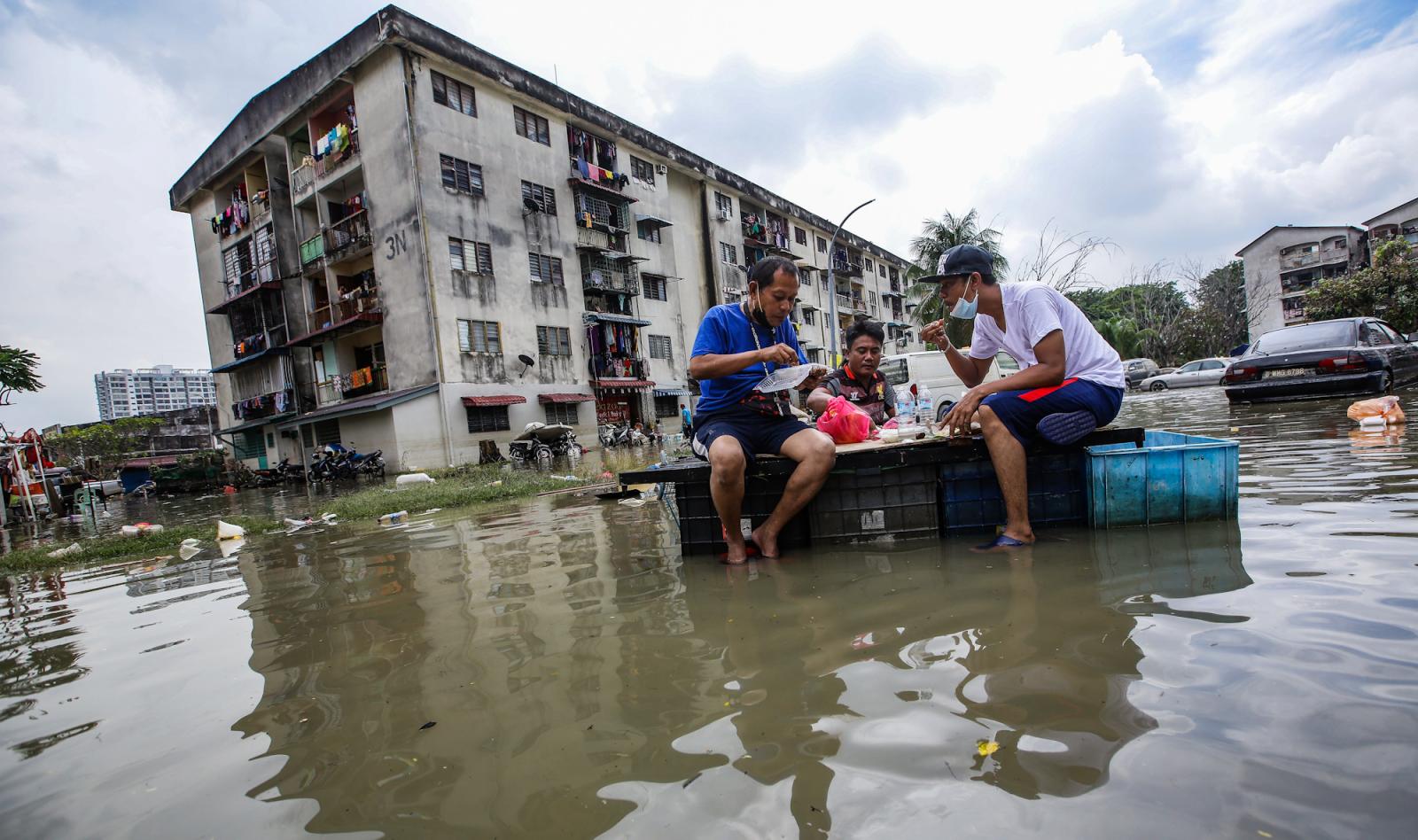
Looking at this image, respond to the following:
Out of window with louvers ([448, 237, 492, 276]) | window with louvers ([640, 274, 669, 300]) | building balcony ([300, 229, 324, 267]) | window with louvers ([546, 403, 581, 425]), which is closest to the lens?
window with louvers ([448, 237, 492, 276])

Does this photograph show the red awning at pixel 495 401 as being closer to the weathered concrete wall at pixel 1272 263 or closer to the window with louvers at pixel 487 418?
the window with louvers at pixel 487 418

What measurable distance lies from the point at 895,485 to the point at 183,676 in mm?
3249

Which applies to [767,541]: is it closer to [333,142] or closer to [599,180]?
[333,142]

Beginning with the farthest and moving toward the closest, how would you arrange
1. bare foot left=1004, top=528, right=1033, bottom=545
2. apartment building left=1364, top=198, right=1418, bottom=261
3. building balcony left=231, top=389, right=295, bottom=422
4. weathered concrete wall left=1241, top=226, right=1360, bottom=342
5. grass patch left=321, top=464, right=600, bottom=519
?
1. weathered concrete wall left=1241, top=226, right=1360, bottom=342
2. apartment building left=1364, top=198, right=1418, bottom=261
3. building balcony left=231, top=389, right=295, bottom=422
4. grass patch left=321, top=464, right=600, bottom=519
5. bare foot left=1004, top=528, right=1033, bottom=545

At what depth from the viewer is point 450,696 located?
2049mm

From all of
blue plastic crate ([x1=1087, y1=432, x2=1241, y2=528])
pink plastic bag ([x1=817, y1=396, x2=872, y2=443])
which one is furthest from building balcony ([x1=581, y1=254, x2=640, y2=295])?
blue plastic crate ([x1=1087, y1=432, x2=1241, y2=528])

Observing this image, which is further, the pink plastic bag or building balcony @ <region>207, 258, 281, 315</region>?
building balcony @ <region>207, 258, 281, 315</region>

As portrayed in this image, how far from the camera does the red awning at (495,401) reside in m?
20.8

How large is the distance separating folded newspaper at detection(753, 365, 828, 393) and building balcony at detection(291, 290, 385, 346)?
20.8m

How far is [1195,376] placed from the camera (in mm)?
26391

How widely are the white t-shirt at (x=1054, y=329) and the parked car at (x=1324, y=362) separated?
25.6 feet

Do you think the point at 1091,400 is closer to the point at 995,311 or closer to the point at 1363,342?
the point at 995,311

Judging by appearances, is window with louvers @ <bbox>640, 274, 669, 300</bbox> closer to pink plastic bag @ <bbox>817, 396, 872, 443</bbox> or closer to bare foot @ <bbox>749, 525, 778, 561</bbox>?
pink plastic bag @ <bbox>817, 396, 872, 443</bbox>

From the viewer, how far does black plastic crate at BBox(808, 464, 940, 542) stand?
11.9 feet
